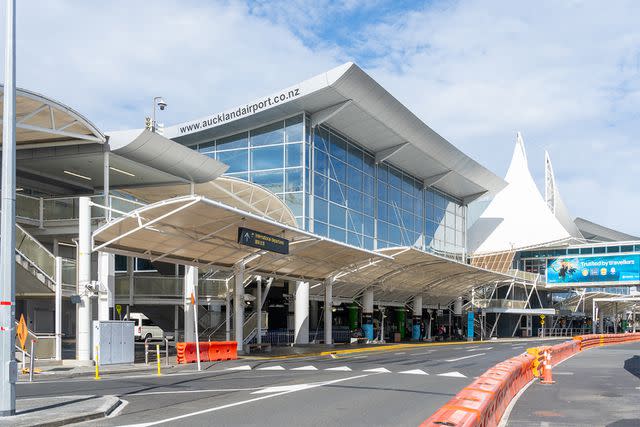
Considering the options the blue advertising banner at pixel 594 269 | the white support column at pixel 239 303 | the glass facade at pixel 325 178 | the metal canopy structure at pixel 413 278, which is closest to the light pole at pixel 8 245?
the white support column at pixel 239 303

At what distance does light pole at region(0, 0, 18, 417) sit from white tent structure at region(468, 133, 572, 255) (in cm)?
7220

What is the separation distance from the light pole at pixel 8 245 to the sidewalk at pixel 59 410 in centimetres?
52

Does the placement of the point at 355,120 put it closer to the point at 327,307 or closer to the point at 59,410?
the point at 327,307

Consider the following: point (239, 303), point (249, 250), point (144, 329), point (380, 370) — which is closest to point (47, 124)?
point (249, 250)

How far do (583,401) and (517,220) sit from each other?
70.7 meters

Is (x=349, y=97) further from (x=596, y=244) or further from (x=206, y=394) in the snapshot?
(x=596, y=244)

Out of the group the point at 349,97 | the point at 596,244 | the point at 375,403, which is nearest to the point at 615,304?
the point at 596,244

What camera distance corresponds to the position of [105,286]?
2862cm

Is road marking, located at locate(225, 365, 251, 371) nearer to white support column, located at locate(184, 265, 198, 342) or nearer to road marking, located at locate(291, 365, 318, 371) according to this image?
road marking, located at locate(291, 365, 318, 371)

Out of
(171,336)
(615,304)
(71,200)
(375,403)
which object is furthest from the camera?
(615,304)

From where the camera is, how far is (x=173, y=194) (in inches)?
1549

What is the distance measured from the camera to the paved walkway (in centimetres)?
1309

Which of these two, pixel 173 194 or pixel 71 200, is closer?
pixel 71 200

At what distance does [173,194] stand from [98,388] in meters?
22.0
